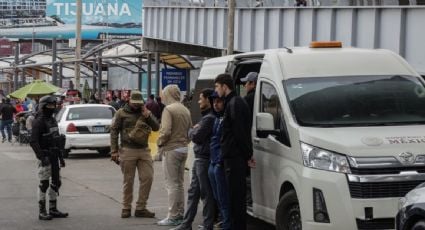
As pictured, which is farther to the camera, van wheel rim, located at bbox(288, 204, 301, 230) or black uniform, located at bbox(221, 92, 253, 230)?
black uniform, located at bbox(221, 92, 253, 230)

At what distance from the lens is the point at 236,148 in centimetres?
838

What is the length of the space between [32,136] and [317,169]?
4.87 m

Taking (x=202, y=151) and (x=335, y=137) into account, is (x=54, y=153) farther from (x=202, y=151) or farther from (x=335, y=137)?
(x=335, y=137)

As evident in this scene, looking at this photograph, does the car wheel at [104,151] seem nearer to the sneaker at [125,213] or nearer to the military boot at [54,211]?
the military boot at [54,211]

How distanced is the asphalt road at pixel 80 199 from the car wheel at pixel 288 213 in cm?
214

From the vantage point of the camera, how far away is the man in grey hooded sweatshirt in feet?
33.1

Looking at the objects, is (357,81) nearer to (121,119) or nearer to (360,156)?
(360,156)

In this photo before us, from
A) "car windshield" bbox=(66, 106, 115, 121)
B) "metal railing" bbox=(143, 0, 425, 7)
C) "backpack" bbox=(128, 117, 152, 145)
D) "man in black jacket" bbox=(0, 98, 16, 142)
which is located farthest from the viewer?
"man in black jacket" bbox=(0, 98, 16, 142)

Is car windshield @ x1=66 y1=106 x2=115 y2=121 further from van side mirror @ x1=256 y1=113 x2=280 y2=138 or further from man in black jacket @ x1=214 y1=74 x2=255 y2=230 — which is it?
van side mirror @ x1=256 y1=113 x2=280 y2=138

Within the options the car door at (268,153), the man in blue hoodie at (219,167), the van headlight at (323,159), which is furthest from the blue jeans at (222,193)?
the van headlight at (323,159)

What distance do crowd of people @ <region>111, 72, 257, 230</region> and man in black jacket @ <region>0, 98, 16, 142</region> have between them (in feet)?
74.6

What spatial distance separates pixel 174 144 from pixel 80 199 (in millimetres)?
3793

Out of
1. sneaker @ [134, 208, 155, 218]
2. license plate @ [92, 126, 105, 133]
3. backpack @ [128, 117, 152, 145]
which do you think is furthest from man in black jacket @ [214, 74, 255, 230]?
license plate @ [92, 126, 105, 133]

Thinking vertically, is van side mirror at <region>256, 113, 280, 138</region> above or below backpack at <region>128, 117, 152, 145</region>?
above
